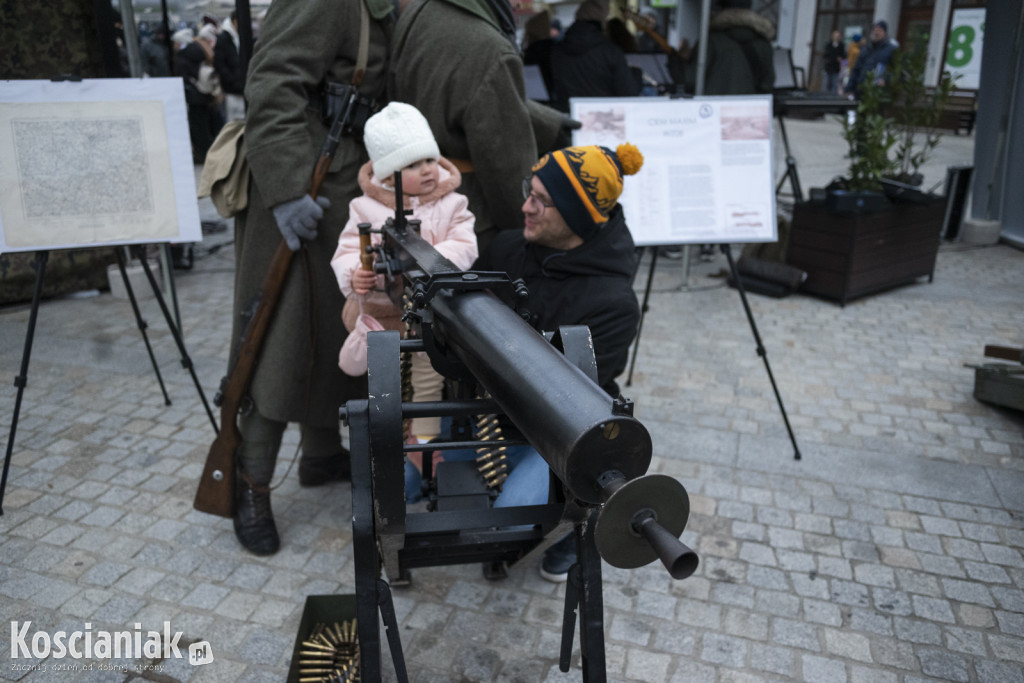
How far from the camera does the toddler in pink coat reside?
2.49m

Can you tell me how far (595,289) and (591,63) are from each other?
4.66m

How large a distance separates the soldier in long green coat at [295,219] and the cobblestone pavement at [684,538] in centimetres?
45

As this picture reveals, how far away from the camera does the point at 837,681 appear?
244cm

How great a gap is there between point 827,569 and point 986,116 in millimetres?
6486

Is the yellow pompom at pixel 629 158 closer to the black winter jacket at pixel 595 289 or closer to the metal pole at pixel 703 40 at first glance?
the black winter jacket at pixel 595 289

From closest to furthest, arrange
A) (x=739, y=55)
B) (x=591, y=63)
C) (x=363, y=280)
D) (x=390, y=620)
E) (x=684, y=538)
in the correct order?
(x=390, y=620)
(x=363, y=280)
(x=684, y=538)
(x=591, y=63)
(x=739, y=55)

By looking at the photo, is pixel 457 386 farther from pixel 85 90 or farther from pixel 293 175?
pixel 85 90

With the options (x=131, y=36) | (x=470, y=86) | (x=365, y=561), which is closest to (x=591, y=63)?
(x=131, y=36)

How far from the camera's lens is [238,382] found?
9.66 feet

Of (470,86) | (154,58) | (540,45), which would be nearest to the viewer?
(470,86)

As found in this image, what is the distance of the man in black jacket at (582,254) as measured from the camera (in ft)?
8.26

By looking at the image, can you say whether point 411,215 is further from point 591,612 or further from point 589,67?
point 589,67

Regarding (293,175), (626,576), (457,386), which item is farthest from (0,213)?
(626,576)

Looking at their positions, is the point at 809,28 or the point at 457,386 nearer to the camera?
the point at 457,386
